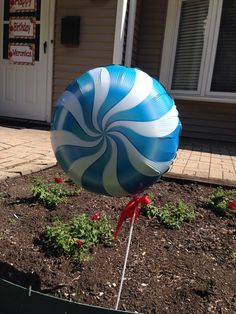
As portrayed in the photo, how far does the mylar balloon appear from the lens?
1524mm

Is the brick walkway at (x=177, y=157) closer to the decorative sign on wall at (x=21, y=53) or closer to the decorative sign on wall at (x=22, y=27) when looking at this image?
the decorative sign on wall at (x=21, y=53)

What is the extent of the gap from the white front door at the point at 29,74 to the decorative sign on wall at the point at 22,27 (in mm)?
54

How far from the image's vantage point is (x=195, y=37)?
6.48 m

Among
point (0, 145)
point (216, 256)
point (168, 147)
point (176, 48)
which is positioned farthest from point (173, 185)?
point (176, 48)

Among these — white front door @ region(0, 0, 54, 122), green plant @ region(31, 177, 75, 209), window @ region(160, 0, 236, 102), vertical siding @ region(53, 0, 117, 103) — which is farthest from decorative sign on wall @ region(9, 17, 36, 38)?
green plant @ region(31, 177, 75, 209)

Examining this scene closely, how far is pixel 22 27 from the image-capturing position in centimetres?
679

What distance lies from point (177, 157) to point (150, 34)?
290 centimetres

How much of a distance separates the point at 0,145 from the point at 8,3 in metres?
3.40

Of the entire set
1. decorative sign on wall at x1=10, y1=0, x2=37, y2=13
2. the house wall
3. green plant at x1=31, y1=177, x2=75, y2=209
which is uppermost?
decorative sign on wall at x1=10, y1=0, x2=37, y2=13

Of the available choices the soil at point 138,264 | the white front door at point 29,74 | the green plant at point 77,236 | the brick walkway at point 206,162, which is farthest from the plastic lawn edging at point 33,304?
the white front door at point 29,74

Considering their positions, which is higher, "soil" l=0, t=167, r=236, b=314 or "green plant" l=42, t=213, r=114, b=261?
"green plant" l=42, t=213, r=114, b=261

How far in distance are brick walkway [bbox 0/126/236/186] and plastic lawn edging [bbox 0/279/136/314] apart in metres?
1.81

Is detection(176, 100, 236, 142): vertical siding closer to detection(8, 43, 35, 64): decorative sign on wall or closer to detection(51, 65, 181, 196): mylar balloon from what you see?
detection(8, 43, 35, 64): decorative sign on wall

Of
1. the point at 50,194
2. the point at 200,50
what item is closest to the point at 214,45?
the point at 200,50
